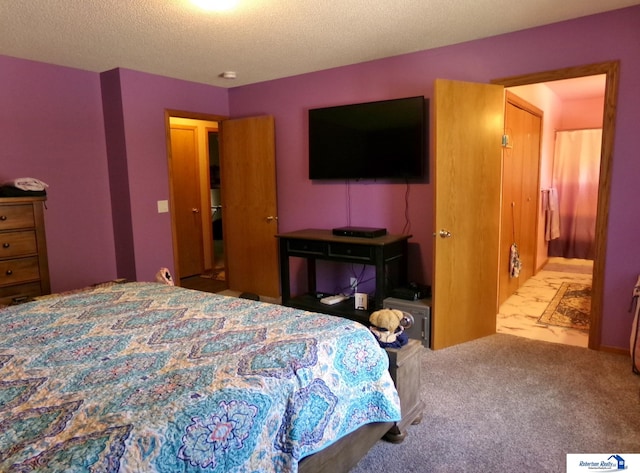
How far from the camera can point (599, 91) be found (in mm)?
5832

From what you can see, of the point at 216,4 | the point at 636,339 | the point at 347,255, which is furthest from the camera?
the point at 347,255

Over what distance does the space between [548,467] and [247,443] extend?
144 cm

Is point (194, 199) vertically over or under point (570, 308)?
over

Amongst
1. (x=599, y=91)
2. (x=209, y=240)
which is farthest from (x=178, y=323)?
(x=599, y=91)

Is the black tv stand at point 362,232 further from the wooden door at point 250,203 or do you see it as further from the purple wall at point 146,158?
the purple wall at point 146,158

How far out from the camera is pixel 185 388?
133 centimetres

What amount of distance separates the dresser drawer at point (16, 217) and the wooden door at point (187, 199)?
2529 mm

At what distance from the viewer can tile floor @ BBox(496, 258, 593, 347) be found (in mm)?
3529

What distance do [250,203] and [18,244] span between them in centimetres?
218

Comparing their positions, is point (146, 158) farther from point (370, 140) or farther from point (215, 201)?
point (215, 201)

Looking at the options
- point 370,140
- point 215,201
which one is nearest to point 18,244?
point 370,140

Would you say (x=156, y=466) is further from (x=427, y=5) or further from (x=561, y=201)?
(x=561, y=201)

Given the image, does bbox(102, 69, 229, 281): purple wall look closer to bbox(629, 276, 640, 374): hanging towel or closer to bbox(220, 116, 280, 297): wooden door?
bbox(220, 116, 280, 297): wooden door

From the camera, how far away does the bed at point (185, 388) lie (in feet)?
3.65
